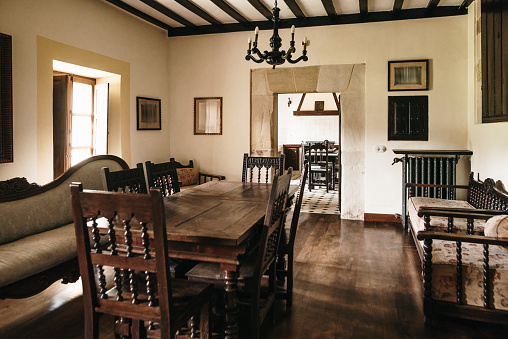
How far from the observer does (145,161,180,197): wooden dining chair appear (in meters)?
3.14

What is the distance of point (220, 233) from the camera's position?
1882 millimetres

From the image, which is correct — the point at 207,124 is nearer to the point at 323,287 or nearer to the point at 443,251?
the point at 323,287

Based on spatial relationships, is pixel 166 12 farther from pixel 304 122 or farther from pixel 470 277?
pixel 304 122

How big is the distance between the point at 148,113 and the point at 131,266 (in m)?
4.69

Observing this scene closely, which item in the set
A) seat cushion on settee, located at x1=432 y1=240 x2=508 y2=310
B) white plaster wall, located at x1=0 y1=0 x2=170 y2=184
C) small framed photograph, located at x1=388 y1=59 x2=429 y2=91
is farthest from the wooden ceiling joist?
white plaster wall, located at x1=0 y1=0 x2=170 y2=184

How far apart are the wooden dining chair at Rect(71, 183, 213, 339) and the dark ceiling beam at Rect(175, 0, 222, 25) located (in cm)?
407

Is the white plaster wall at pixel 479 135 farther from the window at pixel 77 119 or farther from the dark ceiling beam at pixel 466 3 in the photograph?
the window at pixel 77 119

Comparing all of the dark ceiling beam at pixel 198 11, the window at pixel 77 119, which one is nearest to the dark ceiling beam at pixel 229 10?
the dark ceiling beam at pixel 198 11

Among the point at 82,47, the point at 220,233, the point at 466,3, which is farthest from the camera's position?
the point at 466,3

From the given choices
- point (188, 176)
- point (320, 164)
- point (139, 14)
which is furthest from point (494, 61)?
point (320, 164)

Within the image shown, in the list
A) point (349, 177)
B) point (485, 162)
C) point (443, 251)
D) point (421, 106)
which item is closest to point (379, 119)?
point (421, 106)

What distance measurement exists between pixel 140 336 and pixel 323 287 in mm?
1726

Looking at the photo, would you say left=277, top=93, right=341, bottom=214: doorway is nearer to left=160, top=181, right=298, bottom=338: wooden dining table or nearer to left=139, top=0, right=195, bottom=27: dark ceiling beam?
left=139, top=0, right=195, bottom=27: dark ceiling beam

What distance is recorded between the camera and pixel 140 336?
184 cm
